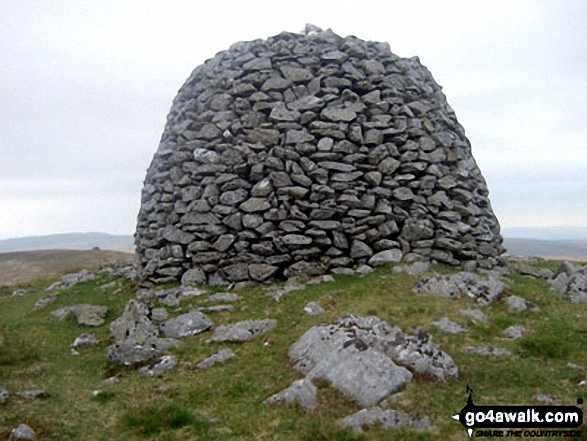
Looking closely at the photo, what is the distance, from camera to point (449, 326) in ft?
38.1

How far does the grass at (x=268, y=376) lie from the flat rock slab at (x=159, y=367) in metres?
0.17

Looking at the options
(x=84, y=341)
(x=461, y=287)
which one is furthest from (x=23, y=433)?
(x=461, y=287)

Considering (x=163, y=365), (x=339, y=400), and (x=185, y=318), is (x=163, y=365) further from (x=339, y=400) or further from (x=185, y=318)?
(x=339, y=400)

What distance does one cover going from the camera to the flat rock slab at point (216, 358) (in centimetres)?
1044

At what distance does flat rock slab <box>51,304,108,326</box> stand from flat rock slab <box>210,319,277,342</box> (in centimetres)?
439

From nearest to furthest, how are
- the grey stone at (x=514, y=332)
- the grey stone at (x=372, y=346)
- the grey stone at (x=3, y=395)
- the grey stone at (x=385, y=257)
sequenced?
the grey stone at (x=3, y=395)
the grey stone at (x=372, y=346)
the grey stone at (x=514, y=332)
the grey stone at (x=385, y=257)

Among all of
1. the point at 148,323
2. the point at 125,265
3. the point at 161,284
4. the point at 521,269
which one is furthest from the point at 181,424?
the point at 125,265

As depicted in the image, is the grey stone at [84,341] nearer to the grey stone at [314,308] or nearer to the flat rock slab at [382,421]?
the grey stone at [314,308]

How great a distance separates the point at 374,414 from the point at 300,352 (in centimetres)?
284

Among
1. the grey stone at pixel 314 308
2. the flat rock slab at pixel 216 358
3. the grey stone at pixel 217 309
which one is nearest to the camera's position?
the flat rock slab at pixel 216 358

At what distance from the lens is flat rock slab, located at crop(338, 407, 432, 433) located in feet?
24.0

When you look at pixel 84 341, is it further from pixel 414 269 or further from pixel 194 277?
pixel 414 269

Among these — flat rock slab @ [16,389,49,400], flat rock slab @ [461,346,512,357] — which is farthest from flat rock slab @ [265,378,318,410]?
flat rock slab @ [16,389,49,400]

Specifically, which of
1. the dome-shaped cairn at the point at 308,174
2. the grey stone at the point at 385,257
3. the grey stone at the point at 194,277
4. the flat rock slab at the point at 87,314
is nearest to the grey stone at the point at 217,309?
the dome-shaped cairn at the point at 308,174
